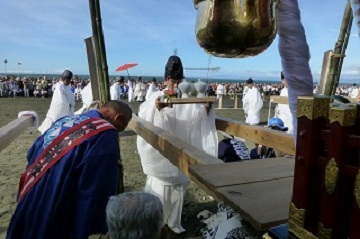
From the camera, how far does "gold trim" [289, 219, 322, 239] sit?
815 millimetres

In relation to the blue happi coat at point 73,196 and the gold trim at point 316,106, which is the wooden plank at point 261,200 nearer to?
the gold trim at point 316,106

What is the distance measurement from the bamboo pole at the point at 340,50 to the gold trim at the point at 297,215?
1029mm

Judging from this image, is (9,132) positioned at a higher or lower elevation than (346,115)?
lower

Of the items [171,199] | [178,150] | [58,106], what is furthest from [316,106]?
[58,106]

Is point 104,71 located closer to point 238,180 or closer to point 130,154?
point 238,180

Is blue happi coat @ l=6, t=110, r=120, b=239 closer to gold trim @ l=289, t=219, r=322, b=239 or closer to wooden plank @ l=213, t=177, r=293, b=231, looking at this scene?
wooden plank @ l=213, t=177, r=293, b=231

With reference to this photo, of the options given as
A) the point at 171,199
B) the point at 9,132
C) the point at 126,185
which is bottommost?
the point at 126,185

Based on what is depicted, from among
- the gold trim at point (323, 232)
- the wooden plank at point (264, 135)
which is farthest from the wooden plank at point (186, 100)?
the gold trim at point (323, 232)

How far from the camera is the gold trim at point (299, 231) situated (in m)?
0.81

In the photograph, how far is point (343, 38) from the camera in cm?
183

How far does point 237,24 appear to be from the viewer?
82 cm

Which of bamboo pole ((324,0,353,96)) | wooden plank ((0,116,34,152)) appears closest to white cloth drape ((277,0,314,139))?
bamboo pole ((324,0,353,96))

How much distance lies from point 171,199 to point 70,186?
1.86 m

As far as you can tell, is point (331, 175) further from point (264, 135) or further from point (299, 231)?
point (264, 135)
